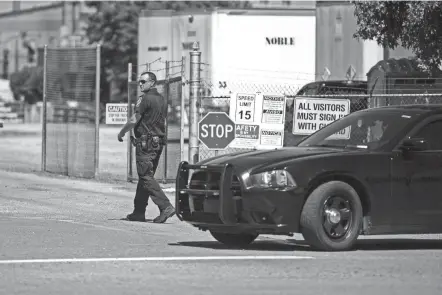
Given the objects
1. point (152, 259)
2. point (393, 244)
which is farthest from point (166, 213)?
point (152, 259)

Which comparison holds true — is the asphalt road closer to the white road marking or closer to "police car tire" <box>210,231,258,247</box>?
the white road marking

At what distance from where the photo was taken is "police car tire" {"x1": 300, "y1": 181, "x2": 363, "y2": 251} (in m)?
11.0

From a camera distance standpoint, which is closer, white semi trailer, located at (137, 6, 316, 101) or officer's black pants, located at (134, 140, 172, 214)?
officer's black pants, located at (134, 140, 172, 214)

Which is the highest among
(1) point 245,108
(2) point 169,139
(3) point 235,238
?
(1) point 245,108

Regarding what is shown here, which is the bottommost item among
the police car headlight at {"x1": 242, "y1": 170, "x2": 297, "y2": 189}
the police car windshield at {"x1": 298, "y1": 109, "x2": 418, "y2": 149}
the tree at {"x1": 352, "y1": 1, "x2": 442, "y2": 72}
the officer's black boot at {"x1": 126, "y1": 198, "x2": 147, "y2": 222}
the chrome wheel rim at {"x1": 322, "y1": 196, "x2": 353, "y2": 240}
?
the officer's black boot at {"x1": 126, "y1": 198, "x2": 147, "y2": 222}

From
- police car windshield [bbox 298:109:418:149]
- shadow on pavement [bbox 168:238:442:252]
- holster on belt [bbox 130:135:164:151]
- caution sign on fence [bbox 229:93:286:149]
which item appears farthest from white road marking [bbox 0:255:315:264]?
caution sign on fence [bbox 229:93:286:149]

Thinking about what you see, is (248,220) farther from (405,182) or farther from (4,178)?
(4,178)

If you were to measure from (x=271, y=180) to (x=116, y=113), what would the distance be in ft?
32.6

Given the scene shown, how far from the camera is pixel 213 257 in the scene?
10594mm

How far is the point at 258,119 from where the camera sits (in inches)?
728

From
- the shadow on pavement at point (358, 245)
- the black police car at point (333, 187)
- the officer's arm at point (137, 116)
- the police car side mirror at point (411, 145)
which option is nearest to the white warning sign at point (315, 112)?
the officer's arm at point (137, 116)

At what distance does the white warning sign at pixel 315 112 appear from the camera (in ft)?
60.4

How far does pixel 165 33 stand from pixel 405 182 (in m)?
24.3

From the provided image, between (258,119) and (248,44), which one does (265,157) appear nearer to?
(258,119)
